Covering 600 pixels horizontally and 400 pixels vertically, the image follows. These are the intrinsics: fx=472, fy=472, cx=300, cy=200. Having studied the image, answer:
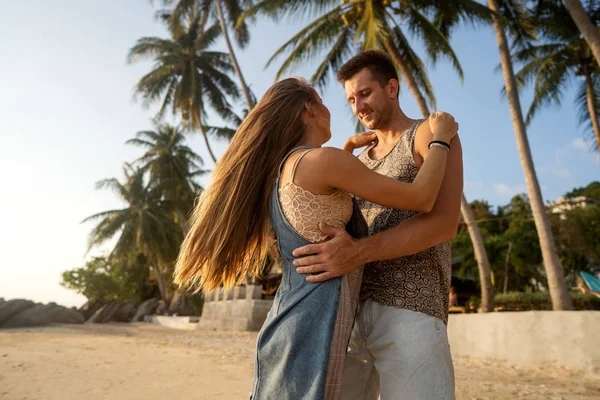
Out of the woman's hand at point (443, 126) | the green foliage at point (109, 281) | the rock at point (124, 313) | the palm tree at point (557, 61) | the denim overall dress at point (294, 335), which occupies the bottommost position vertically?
the denim overall dress at point (294, 335)

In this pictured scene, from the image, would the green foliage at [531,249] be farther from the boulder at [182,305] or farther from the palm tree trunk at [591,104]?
the boulder at [182,305]

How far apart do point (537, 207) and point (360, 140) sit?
25.9ft

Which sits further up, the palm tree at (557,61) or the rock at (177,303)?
the palm tree at (557,61)

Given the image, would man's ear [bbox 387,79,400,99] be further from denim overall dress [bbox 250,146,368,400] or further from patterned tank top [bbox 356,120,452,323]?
denim overall dress [bbox 250,146,368,400]

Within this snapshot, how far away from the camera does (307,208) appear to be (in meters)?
1.66

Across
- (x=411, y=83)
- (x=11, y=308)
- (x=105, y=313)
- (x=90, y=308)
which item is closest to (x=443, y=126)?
(x=411, y=83)

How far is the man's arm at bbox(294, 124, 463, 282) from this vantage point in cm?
162

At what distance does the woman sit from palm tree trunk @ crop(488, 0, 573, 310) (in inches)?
315

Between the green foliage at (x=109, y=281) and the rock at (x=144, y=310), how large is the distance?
4562 millimetres

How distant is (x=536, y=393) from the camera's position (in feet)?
17.1

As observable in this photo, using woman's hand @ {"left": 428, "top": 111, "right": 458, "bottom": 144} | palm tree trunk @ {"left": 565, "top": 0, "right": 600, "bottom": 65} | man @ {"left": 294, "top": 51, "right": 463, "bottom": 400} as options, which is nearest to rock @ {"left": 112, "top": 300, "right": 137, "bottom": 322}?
palm tree trunk @ {"left": 565, "top": 0, "right": 600, "bottom": 65}

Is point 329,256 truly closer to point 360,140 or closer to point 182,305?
point 360,140

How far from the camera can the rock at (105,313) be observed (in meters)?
27.3

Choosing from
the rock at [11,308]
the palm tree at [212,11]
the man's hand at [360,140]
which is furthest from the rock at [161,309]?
the man's hand at [360,140]
